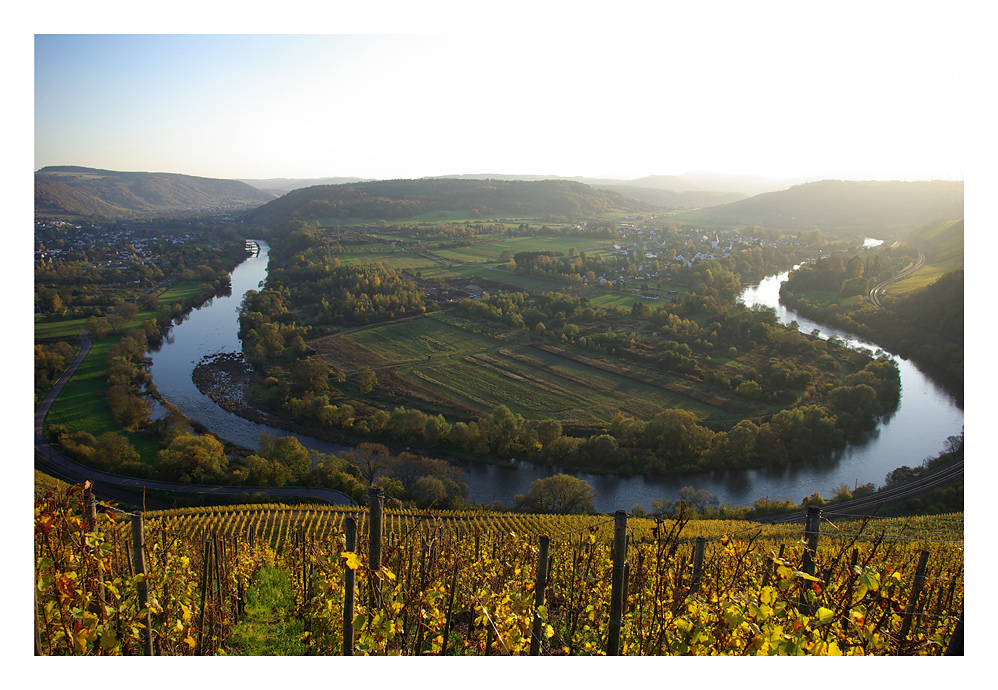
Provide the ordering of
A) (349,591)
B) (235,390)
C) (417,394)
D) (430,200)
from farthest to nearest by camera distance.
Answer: (430,200) < (235,390) < (417,394) < (349,591)

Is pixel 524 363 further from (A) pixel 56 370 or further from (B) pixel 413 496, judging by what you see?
(A) pixel 56 370

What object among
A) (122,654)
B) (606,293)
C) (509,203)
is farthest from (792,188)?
(122,654)

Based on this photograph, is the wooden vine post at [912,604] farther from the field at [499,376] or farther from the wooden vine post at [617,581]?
the field at [499,376]

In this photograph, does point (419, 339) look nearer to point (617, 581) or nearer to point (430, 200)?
point (617, 581)

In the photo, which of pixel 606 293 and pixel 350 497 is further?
pixel 606 293

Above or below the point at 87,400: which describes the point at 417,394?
below

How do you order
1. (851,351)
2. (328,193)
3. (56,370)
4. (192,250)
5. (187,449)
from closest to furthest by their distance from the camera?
(187,449) < (56,370) < (851,351) < (192,250) < (328,193)

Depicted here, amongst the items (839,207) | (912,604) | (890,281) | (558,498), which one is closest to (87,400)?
(558,498)
